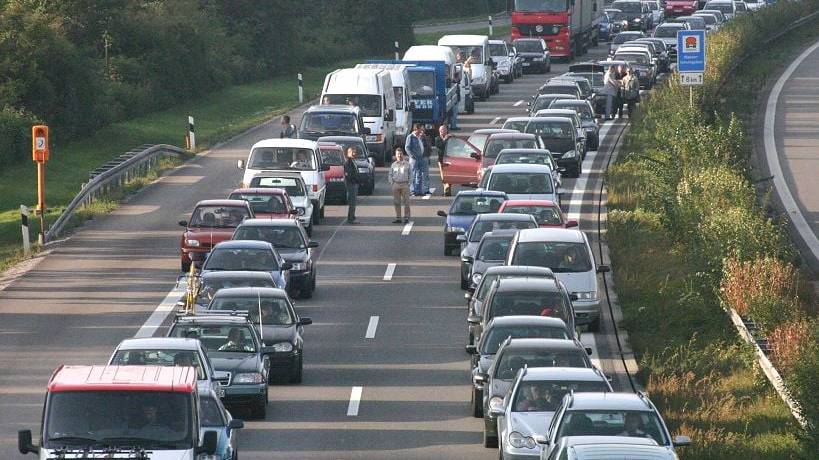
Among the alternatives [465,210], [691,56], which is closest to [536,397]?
[465,210]

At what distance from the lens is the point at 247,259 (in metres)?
30.6

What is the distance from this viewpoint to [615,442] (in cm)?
1709

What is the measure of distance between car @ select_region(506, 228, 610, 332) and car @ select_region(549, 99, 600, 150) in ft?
74.1

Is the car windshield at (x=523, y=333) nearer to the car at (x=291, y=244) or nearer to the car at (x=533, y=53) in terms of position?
the car at (x=291, y=244)

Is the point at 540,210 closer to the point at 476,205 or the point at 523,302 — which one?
the point at 476,205

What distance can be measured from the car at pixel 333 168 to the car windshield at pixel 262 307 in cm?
1818

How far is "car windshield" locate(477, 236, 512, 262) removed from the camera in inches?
1256

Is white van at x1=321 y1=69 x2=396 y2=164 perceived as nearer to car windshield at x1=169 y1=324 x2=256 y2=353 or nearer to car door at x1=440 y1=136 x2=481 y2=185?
car door at x1=440 y1=136 x2=481 y2=185

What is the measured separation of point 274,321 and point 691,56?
69.1ft

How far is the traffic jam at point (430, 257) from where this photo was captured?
16969mm

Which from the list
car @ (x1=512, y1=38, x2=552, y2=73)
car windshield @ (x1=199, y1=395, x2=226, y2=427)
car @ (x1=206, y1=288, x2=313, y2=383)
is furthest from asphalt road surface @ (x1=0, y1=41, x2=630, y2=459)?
car @ (x1=512, y1=38, x2=552, y2=73)

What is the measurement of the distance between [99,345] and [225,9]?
5728 cm

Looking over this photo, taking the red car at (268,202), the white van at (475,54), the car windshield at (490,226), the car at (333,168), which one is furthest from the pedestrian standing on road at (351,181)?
the white van at (475,54)

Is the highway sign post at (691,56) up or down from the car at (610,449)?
up
